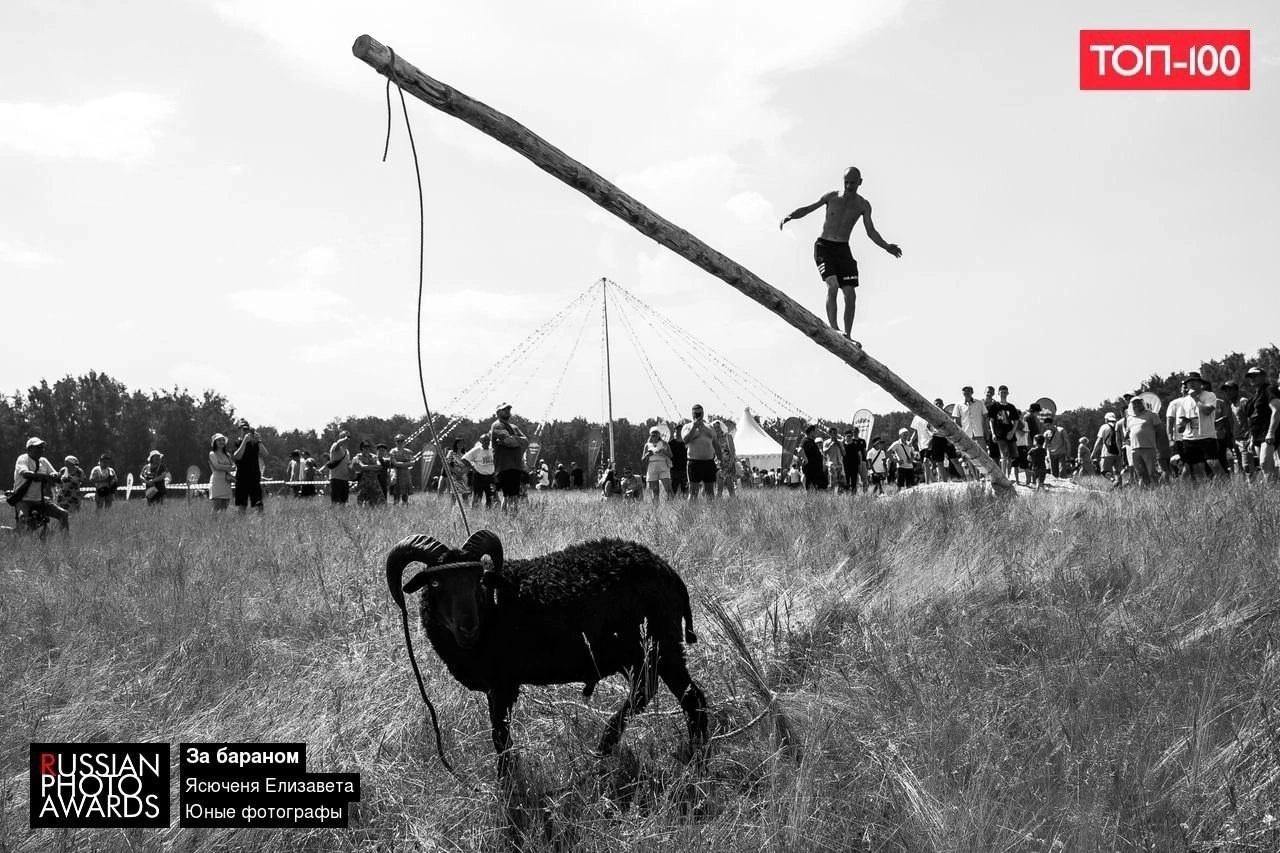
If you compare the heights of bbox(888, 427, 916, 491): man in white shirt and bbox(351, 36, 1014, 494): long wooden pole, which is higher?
bbox(351, 36, 1014, 494): long wooden pole

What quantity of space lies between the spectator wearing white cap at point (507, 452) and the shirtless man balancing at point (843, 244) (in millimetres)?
5500

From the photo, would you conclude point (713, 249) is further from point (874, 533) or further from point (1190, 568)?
point (1190, 568)

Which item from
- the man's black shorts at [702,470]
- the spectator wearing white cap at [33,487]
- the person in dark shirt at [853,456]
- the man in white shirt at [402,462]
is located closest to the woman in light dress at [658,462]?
the man's black shorts at [702,470]

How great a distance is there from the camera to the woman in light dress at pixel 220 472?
15.5 m

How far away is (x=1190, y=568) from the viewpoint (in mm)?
4988

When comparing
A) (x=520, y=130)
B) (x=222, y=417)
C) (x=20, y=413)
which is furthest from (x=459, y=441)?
(x=222, y=417)

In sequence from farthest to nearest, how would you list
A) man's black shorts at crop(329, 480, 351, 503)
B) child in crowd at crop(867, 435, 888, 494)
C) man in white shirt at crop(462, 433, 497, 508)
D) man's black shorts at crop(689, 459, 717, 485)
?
child in crowd at crop(867, 435, 888, 494), man's black shorts at crop(329, 480, 351, 503), man in white shirt at crop(462, 433, 497, 508), man's black shorts at crop(689, 459, 717, 485)

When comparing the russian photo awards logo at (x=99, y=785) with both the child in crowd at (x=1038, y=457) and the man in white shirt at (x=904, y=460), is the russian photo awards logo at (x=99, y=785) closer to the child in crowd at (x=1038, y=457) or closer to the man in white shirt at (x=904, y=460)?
the child in crowd at (x=1038, y=457)

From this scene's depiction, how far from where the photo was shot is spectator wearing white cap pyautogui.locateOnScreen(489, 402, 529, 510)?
1323 cm

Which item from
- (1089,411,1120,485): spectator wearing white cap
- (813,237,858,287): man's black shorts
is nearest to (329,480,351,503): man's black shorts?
(813,237,858,287): man's black shorts

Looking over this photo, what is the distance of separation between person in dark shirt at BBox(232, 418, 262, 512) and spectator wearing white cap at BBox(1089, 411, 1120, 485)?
1720 centimetres

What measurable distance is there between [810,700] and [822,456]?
50.0 ft

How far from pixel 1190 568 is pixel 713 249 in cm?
472

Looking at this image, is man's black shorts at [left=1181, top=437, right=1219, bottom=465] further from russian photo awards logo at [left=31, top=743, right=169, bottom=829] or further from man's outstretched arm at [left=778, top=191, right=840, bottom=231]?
russian photo awards logo at [left=31, top=743, right=169, bottom=829]
